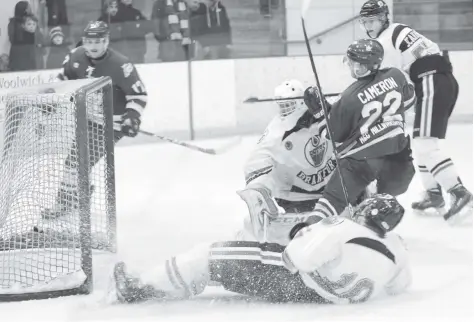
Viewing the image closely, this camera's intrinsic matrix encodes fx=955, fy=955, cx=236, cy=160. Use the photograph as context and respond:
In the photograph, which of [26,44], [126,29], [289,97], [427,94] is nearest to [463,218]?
[427,94]

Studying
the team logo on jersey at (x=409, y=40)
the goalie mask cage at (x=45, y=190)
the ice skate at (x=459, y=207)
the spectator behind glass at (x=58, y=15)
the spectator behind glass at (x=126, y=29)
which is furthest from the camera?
the spectator behind glass at (x=126, y=29)

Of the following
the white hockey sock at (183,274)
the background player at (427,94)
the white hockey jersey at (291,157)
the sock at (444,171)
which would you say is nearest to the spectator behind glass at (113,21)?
the background player at (427,94)

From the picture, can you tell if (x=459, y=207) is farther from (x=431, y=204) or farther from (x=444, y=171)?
(x=431, y=204)

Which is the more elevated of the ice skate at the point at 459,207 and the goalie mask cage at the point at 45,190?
the goalie mask cage at the point at 45,190

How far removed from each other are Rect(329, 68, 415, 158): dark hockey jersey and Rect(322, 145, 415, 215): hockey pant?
5 centimetres

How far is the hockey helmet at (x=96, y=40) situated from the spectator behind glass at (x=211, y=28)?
3131mm

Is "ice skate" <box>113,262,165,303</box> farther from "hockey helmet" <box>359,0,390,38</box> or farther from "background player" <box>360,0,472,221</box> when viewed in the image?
"hockey helmet" <box>359,0,390,38</box>

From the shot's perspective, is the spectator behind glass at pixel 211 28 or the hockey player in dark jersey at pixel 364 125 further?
the spectator behind glass at pixel 211 28

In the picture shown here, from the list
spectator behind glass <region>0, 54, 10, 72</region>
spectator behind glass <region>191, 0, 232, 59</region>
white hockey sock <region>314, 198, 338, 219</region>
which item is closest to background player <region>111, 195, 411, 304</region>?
white hockey sock <region>314, 198, 338, 219</region>

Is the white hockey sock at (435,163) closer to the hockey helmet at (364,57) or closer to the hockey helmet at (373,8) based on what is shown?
the hockey helmet at (373,8)

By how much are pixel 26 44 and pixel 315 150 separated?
3.95 metres

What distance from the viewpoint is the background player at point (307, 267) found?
3021 mm

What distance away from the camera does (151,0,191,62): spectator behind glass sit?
796cm

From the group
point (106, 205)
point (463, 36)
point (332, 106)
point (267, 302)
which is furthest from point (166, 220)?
point (463, 36)
